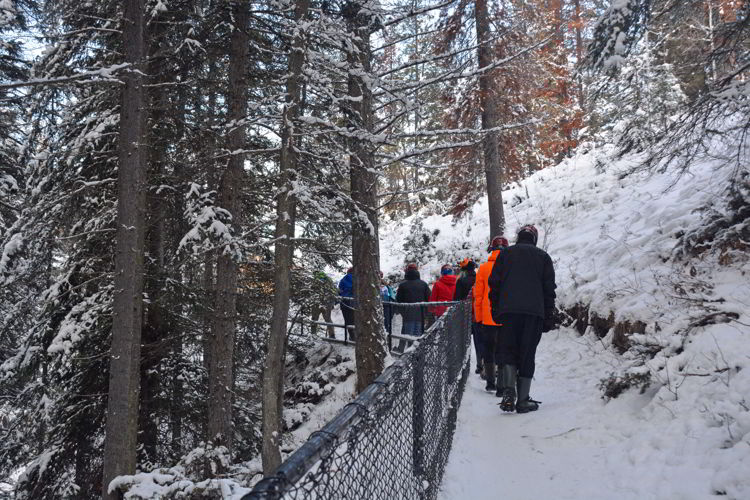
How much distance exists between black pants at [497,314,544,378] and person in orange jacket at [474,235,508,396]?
79 cm

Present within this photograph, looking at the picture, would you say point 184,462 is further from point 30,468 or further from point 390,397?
point 390,397

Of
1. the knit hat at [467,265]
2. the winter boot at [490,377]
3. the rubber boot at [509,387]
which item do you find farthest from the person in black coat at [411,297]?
the rubber boot at [509,387]

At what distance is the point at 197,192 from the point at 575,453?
6.52 meters

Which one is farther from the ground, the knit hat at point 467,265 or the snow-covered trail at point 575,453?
the knit hat at point 467,265

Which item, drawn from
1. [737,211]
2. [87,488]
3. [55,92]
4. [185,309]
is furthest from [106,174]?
[737,211]

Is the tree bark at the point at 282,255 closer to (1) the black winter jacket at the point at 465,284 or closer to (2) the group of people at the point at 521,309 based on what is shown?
(2) the group of people at the point at 521,309

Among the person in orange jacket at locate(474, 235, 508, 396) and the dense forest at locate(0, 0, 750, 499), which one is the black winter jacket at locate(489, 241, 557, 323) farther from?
the dense forest at locate(0, 0, 750, 499)

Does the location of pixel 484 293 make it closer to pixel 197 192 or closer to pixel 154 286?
pixel 197 192

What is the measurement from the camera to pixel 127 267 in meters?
7.67

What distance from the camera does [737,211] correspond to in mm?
6359

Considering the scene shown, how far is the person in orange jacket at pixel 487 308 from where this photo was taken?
6809mm

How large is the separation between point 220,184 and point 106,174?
2308mm

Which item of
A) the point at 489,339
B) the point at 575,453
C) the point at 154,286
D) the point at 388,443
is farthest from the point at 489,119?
the point at 388,443

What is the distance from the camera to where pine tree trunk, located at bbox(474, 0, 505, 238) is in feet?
47.4
